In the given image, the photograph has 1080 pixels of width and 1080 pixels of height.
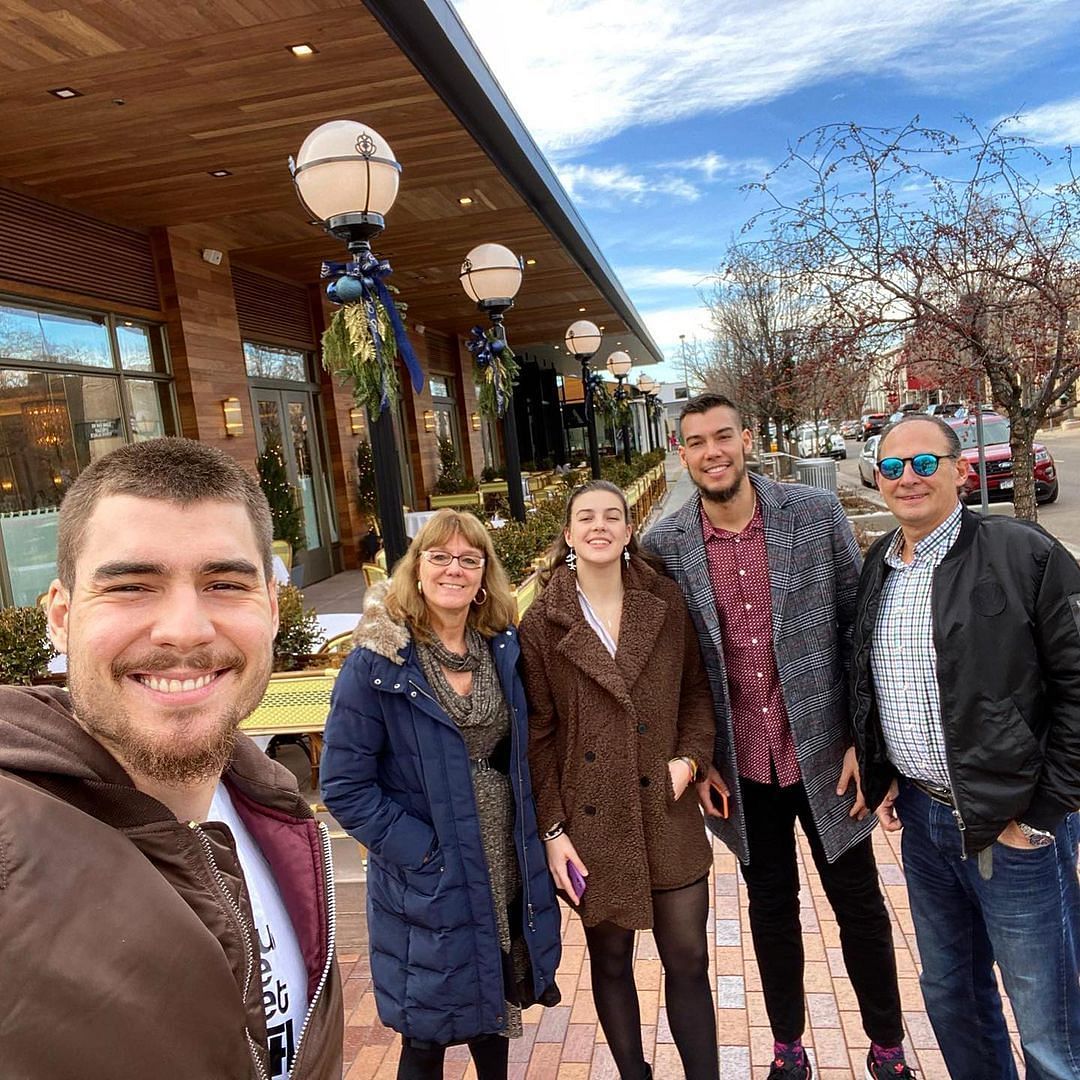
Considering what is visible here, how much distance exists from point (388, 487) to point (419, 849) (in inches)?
81.9

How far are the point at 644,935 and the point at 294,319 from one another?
1189cm

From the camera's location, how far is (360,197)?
3742 mm

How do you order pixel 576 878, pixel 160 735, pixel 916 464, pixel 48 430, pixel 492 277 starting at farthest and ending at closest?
pixel 48 430, pixel 492 277, pixel 576 878, pixel 916 464, pixel 160 735

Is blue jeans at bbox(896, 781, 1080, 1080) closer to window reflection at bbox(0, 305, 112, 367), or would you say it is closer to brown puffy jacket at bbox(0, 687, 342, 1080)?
brown puffy jacket at bbox(0, 687, 342, 1080)

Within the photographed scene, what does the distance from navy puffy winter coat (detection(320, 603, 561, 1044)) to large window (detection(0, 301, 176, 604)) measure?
674 centimetres

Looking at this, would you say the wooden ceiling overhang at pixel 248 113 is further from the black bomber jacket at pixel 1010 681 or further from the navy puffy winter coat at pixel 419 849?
the black bomber jacket at pixel 1010 681

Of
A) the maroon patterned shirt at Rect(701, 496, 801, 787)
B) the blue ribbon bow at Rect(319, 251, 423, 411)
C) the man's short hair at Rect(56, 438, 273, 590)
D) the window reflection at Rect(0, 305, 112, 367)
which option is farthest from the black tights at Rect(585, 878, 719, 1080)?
the window reflection at Rect(0, 305, 112, 367)

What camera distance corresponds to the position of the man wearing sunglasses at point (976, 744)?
186 cm

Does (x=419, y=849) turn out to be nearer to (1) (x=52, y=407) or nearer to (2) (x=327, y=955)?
(2) (x=327, y=955)

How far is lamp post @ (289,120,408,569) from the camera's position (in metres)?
3.66

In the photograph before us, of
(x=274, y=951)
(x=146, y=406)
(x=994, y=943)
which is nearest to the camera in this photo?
(x=274, y=951)

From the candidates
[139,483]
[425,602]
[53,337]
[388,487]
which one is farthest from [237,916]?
[53,337]

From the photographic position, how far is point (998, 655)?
1870 mm

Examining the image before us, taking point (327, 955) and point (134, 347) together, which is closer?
point (327, 955)
